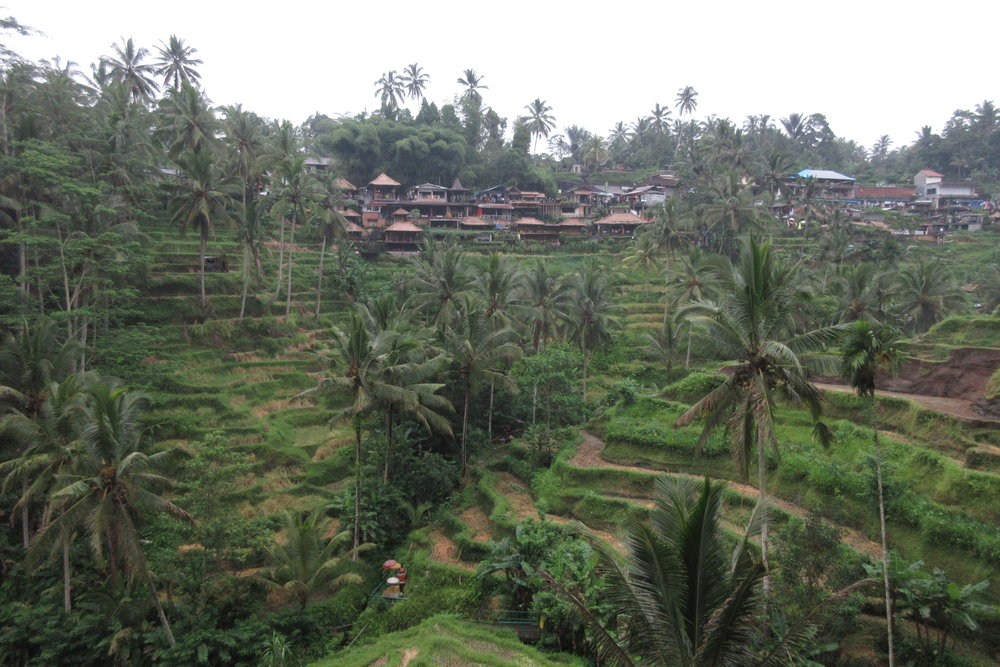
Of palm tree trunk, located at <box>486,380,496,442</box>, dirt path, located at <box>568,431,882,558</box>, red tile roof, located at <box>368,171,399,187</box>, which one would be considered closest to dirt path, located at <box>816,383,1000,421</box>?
dirt path, located at <box>568,431,882,558</box>

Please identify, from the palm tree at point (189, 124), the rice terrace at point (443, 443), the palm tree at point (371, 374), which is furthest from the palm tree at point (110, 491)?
the palm tree at point (189, 124)

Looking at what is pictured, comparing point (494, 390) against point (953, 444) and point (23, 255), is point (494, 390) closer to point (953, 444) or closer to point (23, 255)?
point (953, 444)

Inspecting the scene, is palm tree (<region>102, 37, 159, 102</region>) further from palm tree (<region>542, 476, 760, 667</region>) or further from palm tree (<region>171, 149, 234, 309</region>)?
palm tree (<region>542, 476, 760, 667</region>)

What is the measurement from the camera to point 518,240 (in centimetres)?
6169

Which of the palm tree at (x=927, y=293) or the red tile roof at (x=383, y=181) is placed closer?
the palm tree at (x=927, y=293)

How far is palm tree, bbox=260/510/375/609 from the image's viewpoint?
19031 mm

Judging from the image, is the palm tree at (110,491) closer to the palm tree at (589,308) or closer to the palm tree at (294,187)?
the palm tree at (589,308)

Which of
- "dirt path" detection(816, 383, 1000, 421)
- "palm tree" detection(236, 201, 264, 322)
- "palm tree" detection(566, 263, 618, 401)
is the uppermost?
"palm tree" detection(236, 201, 264, 322)

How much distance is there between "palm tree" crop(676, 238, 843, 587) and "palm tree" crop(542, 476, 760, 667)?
20.5 feet

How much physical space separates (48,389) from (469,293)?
1860 centimetres

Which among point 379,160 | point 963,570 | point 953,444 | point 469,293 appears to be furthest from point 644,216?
point 963,570

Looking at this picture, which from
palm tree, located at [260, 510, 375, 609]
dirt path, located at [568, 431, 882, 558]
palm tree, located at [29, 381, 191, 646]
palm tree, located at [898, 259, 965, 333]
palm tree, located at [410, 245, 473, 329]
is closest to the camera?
palm tree, located at [29, 381, 191, 646]

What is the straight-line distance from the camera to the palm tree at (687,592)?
23.4ft

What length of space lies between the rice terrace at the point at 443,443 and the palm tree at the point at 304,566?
0.40 ft
